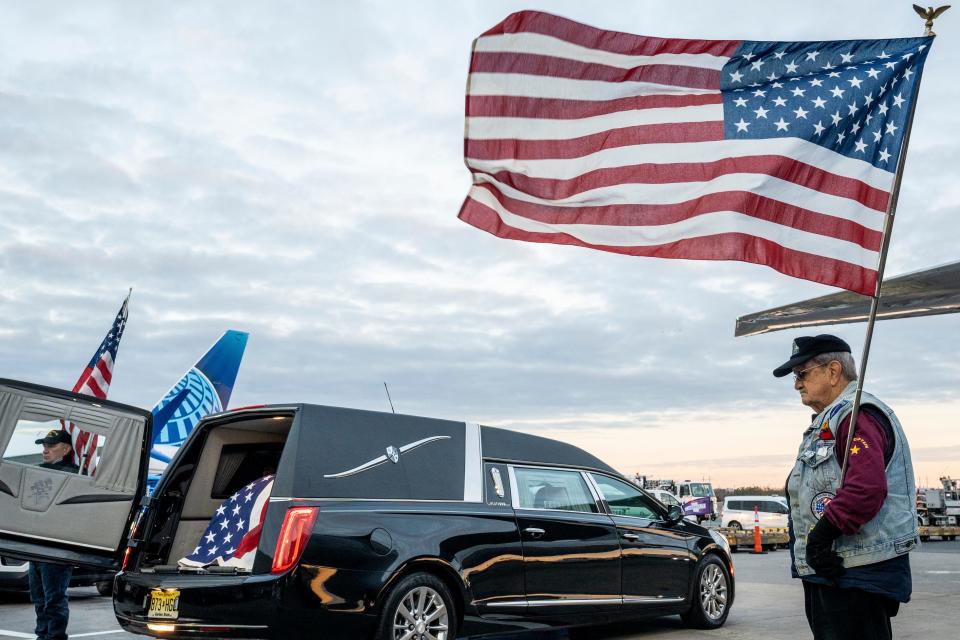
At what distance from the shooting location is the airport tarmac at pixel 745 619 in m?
8.80

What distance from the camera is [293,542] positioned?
598 cm

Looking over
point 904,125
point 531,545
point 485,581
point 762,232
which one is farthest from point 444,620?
point 904,125

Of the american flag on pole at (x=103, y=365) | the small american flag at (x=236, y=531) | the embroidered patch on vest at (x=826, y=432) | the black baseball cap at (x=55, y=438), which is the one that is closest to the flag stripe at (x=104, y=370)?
the american flag on pole at (x=103, y=365)

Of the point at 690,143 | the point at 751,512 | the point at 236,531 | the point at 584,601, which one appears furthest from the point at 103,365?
the point at 751,512

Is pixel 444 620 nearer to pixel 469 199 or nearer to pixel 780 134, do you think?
pixel 469 199

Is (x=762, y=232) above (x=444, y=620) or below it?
above

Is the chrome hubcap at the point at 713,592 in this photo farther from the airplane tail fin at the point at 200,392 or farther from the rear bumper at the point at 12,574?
the airplane tail fin at the point at 200,392

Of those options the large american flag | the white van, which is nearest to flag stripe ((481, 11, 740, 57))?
the large american flag

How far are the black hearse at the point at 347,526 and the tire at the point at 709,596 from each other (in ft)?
1.90

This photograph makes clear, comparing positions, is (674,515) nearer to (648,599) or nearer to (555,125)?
(648,599)

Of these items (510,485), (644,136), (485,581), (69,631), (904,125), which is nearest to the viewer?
(904,125)

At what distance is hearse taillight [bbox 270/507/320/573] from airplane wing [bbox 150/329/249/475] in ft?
39.4

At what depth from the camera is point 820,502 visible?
3848 millimetres

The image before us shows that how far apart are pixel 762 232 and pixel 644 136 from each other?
0.80 meters
